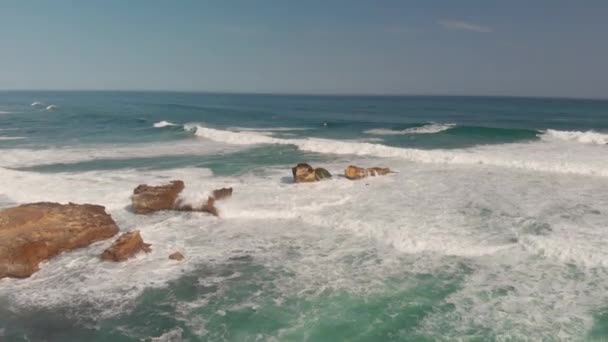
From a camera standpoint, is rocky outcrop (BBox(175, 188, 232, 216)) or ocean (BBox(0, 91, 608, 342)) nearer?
ocean (BBox(0, 91, 608, 342))

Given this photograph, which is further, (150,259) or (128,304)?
(150,259)

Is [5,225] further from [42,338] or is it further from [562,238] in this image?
[562,238]

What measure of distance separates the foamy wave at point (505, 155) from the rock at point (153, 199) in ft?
44.8

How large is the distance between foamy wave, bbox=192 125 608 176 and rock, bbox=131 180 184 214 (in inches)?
538

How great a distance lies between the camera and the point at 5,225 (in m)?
10.3

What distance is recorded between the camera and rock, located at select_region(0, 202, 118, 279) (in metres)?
9.27

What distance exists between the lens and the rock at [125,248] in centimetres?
977

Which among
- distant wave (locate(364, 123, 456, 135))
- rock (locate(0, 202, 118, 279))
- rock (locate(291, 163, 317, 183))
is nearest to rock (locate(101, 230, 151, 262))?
rock (locate(0, 202, 118, 279))

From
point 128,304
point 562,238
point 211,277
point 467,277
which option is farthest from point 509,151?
point 128,304

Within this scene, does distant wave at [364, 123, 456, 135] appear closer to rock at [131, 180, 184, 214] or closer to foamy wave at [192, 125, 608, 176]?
foamy wave at [192, 125, 608, 176]

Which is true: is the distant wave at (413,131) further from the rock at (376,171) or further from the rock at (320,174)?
the rock at (320,174)

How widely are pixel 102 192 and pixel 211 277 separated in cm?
856

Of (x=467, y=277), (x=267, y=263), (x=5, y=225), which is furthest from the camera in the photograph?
(x=5, y=225)

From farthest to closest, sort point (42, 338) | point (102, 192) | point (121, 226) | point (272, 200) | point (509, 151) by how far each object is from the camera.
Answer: point (509, 151) < point (102, 192) < point (272, 200) < point (121, 226) < point (42, 338)
